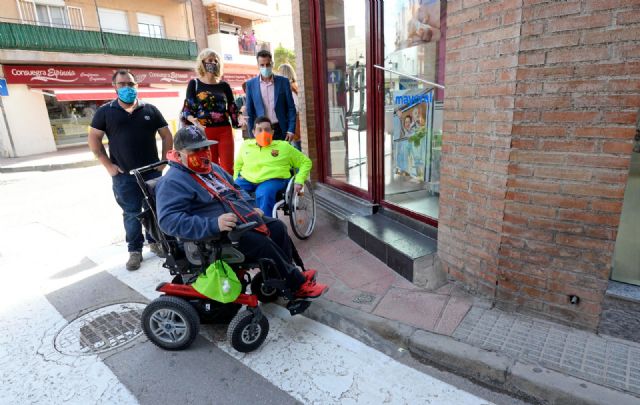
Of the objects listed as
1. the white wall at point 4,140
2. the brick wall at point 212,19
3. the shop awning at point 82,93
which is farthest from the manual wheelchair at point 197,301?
the brick wall at point 212,19

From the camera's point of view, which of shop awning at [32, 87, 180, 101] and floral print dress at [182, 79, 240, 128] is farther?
shop awning at [32, 87, 180, 101]

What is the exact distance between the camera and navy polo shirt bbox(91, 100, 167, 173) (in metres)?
3.82

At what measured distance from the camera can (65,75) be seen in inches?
608

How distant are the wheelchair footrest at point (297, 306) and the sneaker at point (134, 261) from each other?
2.10m

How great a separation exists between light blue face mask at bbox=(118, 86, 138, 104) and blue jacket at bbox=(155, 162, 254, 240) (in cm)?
153

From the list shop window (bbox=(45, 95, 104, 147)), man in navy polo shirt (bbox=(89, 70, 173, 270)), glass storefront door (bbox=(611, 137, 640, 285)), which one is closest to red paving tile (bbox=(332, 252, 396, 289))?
glass storefront door (bbox=(611, 137, 640, 285))

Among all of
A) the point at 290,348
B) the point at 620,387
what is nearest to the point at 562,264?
the point at 620,387

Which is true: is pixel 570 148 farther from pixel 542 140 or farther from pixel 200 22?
pixel 200 22

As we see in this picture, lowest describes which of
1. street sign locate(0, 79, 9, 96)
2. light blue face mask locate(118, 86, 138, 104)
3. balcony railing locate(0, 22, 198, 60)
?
light blue face mask locate(118, 86, 138, 104)

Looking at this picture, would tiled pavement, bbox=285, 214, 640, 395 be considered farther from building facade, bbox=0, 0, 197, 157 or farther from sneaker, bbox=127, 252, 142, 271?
building facade, bbox=0, 0, 197, 157

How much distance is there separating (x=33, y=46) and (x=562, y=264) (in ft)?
58.8

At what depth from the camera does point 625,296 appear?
2.43 metres

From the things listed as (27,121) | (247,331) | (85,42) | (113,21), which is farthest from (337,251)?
(113,21)

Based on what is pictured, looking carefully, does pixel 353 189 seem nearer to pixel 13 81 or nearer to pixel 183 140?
pixel 183 140
